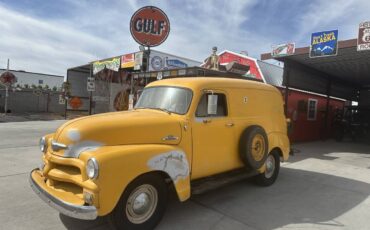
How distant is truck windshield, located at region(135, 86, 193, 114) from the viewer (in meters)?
5.42

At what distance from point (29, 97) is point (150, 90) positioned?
26.4 meters

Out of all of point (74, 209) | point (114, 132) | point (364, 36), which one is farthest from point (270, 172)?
point (364, 36)

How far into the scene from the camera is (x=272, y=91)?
7.51 m

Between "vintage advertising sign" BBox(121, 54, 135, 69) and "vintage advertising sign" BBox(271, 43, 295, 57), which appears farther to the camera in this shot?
"vintage advertising sign" BBox(121, 54, 135, 69)

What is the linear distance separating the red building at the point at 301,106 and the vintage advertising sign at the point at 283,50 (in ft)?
7.25

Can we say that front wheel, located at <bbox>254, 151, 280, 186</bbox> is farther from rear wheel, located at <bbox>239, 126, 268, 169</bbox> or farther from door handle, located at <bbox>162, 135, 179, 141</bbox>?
door handle, located at <bbox>162, 135, 179, 141</bbox>

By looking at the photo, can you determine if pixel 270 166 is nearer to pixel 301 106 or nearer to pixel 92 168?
pixel 92 168

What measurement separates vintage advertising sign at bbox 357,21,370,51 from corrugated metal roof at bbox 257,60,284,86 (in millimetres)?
6145

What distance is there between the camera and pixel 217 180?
5.81 metres

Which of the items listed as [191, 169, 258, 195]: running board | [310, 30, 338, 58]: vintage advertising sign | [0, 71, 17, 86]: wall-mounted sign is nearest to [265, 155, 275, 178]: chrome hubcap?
[191, 169, 258, 195]: running board

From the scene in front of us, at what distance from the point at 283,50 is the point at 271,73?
4.73 metres

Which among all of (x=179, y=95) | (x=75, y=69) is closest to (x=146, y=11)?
(x=179, y=95)

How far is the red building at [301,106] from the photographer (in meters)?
16.1

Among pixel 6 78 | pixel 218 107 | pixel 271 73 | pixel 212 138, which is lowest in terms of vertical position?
pixel 212 138
